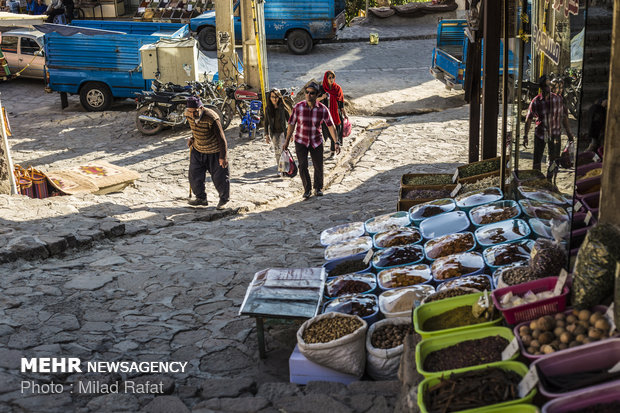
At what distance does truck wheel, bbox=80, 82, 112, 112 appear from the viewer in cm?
1691

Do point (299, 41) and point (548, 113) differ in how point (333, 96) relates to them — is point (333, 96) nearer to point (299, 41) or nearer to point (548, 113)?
point (548, 113)

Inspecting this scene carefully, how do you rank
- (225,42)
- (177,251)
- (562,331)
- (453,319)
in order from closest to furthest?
(562,331) → (453,319) → (177,251) → (225,42)

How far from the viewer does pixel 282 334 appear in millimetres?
6047

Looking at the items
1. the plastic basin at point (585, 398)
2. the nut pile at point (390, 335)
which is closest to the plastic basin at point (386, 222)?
the nut pile at point (390, 335)

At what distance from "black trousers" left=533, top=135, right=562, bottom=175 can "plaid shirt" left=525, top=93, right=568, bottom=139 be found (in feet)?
0.15

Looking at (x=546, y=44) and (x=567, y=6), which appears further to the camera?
(x=546, y=44)

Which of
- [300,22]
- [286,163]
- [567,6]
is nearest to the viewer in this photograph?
[567,6]

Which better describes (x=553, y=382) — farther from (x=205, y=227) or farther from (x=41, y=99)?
(x=41, y=99)

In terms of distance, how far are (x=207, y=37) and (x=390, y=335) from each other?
760 inches

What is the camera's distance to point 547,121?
236 inches

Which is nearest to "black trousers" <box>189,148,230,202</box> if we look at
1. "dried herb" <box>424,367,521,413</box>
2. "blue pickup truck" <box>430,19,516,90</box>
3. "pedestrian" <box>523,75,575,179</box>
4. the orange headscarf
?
the orange headscarf

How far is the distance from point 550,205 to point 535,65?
1.42 meters

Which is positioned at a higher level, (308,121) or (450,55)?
(450,55)

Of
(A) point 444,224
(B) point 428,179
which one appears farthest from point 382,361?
(B) point 428,179
